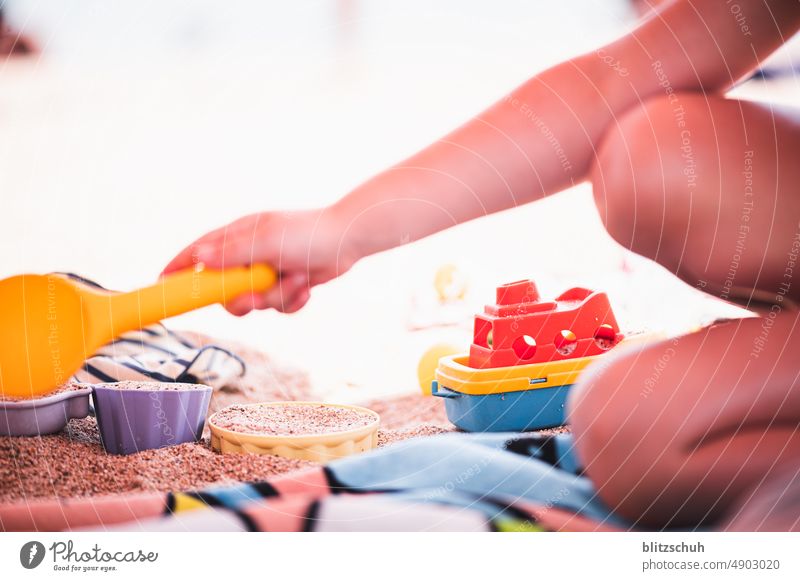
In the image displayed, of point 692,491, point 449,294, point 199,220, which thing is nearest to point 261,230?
point 199,220

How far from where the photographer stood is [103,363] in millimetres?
784

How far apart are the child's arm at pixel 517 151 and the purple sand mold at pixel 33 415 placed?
140 mm

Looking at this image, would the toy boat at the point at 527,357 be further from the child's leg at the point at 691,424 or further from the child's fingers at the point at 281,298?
the child's fingers at the point at 281,298

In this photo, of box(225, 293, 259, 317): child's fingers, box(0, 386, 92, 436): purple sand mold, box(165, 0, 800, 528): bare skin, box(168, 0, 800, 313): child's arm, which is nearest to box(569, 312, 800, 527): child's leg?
box(165, 0, 800, 528): bare skin

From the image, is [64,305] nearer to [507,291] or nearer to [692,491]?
[507,291]

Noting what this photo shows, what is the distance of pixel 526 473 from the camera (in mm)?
710

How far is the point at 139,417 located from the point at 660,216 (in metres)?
0.43

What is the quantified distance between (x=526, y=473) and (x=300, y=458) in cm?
17

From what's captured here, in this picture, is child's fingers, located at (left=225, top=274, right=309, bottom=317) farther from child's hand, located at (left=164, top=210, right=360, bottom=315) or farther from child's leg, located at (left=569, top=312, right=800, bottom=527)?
child's leg, located at (left=569, top=312, right=800, bottom=527)

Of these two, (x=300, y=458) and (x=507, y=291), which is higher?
(x=507, y=291)

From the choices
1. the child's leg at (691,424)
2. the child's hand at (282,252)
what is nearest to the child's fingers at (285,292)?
the child's hand at (282,252)

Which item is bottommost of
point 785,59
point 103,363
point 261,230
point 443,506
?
→ point 443,506

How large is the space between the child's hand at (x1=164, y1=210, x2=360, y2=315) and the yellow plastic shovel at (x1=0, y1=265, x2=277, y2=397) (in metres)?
0.01

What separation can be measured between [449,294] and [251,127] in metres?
0.21
